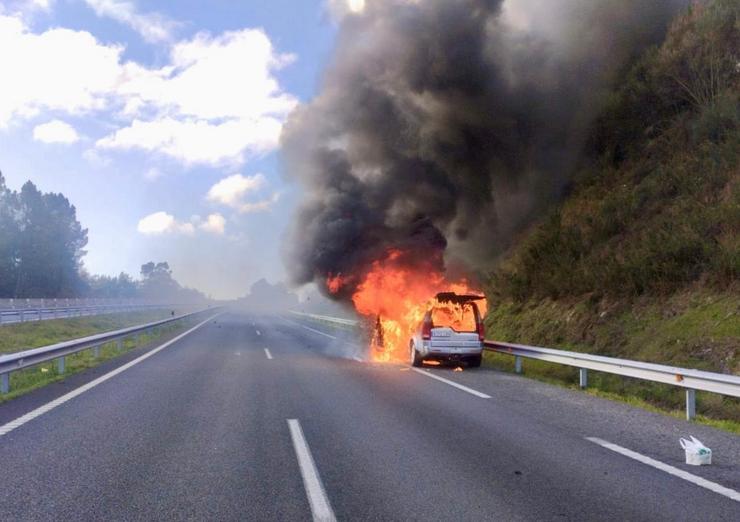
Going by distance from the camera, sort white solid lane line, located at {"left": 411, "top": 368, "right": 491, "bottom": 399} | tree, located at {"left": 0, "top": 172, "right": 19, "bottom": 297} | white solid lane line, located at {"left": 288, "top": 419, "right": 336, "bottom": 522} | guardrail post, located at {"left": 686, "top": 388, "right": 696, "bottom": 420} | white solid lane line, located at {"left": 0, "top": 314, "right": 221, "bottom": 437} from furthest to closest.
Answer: tree, located at {"left": 0, "top": 172, "right": 19, "bottom": 297}
white solid lane line, located at {"left": 411, "top": 368, "right": 491, "bottom": 399}
guardrail post, located at {"left": 686, "top": 388, "right": 696, "bottom": 420}
white solid lane line, located at {"left": 0, "top": 314, "right": 221, "bottom": 437}
white solid lane line, located at {"left": 288, "top": 419, "right": 336, "bottom": 522}

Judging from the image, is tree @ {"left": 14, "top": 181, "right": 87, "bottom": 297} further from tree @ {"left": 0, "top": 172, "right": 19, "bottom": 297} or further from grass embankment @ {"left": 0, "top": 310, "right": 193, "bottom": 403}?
grass embankment @ {"left": 0, "top": 310, "right": 193, "bottom": 403}

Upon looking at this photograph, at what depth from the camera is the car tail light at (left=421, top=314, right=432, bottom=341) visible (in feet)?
44.7

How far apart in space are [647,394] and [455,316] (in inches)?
184

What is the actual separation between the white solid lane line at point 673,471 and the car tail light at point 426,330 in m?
7.13

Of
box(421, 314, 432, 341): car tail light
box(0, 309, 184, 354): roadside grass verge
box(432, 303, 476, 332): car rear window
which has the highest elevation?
box(432, 303, 476, 332): car rear window

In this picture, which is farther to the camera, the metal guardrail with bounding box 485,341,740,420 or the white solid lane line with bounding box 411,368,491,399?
the white solid lane line with bounding box 411,368,491,399

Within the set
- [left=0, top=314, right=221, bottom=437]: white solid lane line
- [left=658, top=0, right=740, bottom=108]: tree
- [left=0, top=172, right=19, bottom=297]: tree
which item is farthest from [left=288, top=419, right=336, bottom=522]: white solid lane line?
[left=0, top=172, right=19, bottom=297]: tree

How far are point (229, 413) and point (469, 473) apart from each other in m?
3.79

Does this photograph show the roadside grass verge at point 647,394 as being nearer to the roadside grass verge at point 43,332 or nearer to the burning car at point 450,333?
the burning car at point 450,333

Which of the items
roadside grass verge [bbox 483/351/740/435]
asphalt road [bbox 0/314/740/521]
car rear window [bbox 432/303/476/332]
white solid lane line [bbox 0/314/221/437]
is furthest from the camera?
car rear window [bbox 432/303/476/332]

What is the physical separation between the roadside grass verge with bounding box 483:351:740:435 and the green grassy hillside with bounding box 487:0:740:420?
5 cm

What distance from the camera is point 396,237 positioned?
20.1 meters

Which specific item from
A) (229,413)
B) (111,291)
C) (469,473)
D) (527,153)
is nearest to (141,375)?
(229,413)

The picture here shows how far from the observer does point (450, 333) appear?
13.6m
